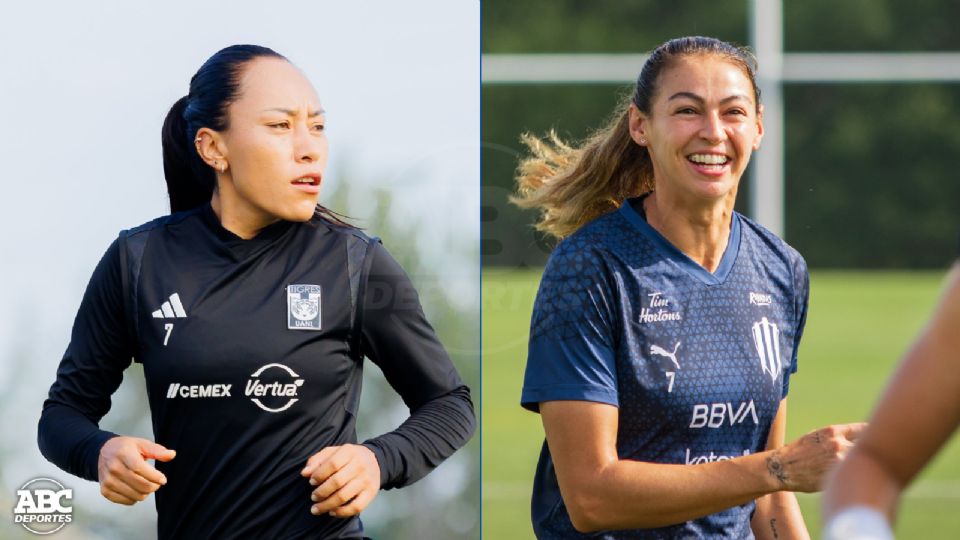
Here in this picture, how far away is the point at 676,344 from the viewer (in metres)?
2.60

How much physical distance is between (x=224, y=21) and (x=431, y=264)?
68 cm

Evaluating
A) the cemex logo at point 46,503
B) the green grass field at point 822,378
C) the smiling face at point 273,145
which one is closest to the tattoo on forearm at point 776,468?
the green grass field at point 822,378

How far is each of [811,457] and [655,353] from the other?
361 mm

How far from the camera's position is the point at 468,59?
124 inches

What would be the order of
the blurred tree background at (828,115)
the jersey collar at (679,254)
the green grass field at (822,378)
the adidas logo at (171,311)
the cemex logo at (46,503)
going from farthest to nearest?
1. the blurred tree background at (828,115)
2. the green grass field at (822,378)
3. the cemex logo at (46,503)
4. the jersey collar at (679,254)
5. the adidas logo at (171,311)

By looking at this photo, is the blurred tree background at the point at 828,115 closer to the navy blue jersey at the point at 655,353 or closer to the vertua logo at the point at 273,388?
the navy blue jersey at the point at 655,353

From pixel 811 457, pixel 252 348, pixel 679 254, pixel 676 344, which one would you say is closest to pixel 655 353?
pixel 676 344

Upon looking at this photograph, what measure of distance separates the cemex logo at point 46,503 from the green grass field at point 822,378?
1.57 metres

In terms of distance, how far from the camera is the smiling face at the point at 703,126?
8.64ft

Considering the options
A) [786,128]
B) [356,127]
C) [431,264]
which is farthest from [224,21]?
[786,128]

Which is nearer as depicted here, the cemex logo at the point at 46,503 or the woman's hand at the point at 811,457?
the woman's hand at the point at 811,457

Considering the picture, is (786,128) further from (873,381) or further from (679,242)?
(679,242)

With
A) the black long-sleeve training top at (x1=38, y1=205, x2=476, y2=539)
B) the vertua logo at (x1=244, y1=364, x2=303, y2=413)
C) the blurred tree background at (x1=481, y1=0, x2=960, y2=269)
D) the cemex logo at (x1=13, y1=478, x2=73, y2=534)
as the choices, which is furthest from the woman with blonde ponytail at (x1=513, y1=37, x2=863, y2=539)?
the blurred tree background at (x1=481, y1=0, x2=960, y2=269)

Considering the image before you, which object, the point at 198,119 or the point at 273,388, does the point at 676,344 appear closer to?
the point at 273,388
